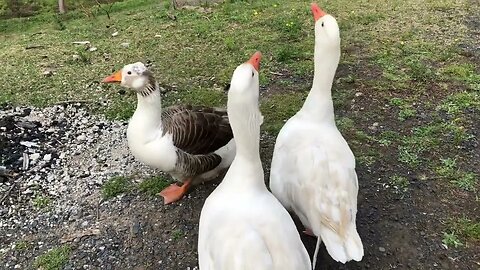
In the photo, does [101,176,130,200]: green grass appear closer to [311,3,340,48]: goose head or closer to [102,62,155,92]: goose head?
[102,62,155,92]: goose head

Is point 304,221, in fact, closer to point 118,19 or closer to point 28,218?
point 28,218

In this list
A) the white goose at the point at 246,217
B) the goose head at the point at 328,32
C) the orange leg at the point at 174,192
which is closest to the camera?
the white goose at the point at 246,217

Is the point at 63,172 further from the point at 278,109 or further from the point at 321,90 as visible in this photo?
the point at 321,90

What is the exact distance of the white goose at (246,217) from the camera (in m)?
2.61

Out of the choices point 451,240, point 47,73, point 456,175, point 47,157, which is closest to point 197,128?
point 47,157

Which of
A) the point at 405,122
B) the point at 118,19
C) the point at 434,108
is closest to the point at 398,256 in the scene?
the point at 405,122

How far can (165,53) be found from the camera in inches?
251

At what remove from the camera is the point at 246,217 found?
2744 mm

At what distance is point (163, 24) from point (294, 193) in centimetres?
461

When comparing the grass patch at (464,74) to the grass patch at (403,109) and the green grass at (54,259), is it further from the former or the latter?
the green grass at (54,259)

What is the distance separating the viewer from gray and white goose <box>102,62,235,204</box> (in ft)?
12.3

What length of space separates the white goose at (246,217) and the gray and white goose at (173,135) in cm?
87

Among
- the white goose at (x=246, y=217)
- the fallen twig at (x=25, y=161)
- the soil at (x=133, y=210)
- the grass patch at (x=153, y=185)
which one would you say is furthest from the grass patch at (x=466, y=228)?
the fallen twig at (x=25, y=161)

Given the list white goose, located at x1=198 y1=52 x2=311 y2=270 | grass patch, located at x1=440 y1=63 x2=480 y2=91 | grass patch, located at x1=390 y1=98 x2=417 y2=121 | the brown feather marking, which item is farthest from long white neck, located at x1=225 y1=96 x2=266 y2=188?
grass patch, located at x1=440 y1=63 x2=480 y2=91
